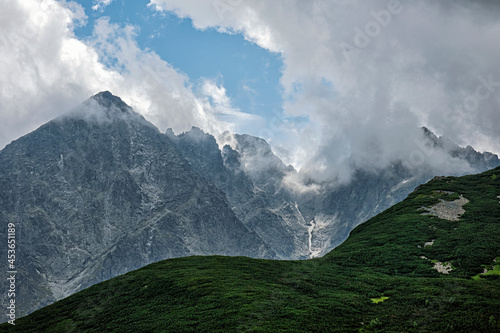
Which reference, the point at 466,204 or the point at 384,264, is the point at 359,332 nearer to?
the point at 384,264

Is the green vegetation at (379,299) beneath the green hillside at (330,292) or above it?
beneath

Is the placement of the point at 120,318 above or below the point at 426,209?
below

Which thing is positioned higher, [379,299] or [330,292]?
[330,292]

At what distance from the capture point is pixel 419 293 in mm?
40219

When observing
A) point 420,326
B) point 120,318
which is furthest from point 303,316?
point 120,318

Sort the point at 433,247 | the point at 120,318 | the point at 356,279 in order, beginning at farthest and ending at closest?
the point at 433,247 → the point at 356,279 → the point at 120,318

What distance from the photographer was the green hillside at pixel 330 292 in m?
34.3

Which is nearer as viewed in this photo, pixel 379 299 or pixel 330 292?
pixel 379 299

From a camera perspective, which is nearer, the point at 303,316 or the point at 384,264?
the point at 303,316

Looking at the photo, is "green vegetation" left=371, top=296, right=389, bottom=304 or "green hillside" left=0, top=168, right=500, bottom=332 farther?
"green vegetation" left=371, top=296, right=389, bottom=304

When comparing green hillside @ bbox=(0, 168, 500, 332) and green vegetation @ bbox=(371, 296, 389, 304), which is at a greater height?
green hillside @ bbox=(0, 168, 500, 332)

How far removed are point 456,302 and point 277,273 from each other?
1003 inches

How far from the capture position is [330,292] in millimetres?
44656

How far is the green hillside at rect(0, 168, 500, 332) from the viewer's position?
34.3 m
